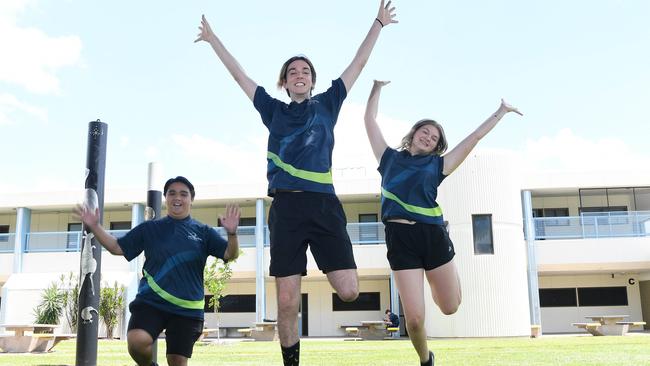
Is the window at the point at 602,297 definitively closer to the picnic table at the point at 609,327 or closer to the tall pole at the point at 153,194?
the picnic table at the point at 609,327

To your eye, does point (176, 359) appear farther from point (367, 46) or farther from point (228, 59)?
point (367, 46)

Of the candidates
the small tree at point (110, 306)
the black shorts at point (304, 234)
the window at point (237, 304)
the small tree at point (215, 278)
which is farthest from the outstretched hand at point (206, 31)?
the window at point (237, 304)

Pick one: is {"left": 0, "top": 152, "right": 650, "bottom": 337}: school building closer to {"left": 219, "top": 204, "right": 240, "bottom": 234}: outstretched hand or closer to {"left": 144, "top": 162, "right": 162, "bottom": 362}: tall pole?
{"left": 144, "top": 162, "right": 162, "bottom": 362}: tall pole

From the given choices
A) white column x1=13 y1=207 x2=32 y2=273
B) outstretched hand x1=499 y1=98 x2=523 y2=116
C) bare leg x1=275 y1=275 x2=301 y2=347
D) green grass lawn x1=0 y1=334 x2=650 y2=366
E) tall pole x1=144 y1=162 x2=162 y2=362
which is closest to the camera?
bare leg x1=275 y1=275 x2=301 y2=347

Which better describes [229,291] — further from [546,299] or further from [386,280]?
[546,299]

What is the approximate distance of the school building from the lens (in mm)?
24891

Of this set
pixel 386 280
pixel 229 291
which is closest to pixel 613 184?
pixel 386 280

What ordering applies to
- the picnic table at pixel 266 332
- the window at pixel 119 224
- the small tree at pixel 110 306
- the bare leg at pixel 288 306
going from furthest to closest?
1. the window at pixel 119 224
2. the small tree at pixel 110 306
3. the picnic table at pixel 266 332
4. the bare leg at pixel 288 306

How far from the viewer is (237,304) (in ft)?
115

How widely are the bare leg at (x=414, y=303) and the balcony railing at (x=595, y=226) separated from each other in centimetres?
2489

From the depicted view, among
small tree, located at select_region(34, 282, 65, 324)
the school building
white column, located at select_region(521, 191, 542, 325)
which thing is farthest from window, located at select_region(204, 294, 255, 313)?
white column, located at select_region(521, 191, 542, 325)

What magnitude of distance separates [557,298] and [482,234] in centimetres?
1141

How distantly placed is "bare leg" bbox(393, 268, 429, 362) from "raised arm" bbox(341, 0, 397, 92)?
1.62 metres

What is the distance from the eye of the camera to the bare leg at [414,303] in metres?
5.49
